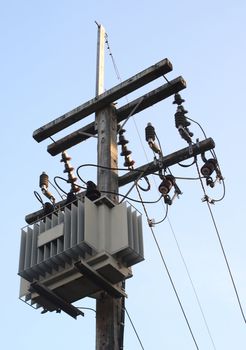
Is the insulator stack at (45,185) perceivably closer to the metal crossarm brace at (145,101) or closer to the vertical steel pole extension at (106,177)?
the metal crossarm brace at (145,101)

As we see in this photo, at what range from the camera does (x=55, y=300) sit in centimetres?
734

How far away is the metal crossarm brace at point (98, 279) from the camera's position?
6.96 metres

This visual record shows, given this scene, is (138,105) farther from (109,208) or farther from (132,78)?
(109,208)

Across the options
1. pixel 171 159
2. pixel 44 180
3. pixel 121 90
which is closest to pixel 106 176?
pixel 171 159

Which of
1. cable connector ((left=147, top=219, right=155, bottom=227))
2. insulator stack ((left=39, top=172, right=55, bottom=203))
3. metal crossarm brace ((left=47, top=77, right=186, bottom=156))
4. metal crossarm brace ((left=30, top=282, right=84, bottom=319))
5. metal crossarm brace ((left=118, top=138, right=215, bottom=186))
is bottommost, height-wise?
metal crossarm brace ((left=30, top=282, right=84, bottom=319))

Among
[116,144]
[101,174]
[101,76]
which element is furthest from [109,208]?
[101,76]

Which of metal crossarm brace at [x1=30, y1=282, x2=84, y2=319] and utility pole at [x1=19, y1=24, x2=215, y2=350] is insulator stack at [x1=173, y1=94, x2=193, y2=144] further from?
metal crossarm brace at [x1=30, y1=282, x2=84, y2=319]

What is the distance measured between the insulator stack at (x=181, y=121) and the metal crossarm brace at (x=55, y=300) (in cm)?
244

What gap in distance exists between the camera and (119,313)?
23.3 ft

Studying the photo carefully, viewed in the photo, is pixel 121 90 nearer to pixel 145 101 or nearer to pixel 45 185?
pixel 145 101

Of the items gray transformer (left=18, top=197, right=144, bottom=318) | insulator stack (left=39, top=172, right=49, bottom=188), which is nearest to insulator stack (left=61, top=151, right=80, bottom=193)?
insulator stack (left=39, top=172, right=49, bottom=188)

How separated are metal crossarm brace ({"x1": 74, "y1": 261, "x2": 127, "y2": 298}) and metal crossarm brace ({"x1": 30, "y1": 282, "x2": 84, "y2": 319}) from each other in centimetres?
48

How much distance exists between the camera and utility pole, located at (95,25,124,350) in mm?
6859

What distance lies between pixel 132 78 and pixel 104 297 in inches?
117
